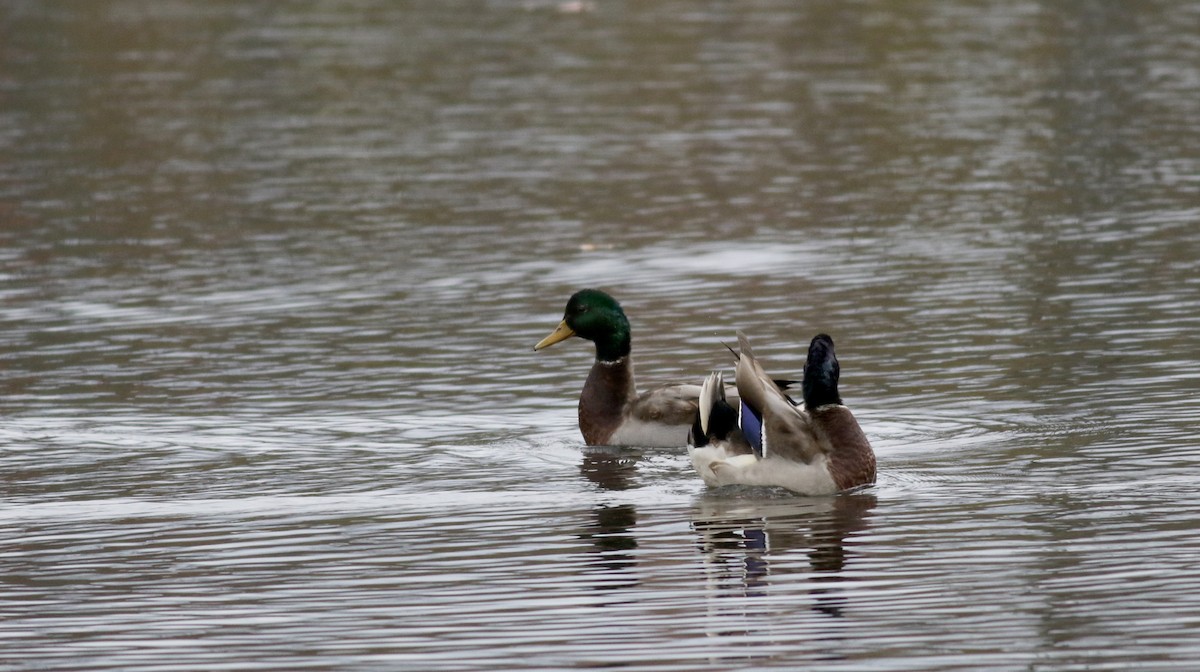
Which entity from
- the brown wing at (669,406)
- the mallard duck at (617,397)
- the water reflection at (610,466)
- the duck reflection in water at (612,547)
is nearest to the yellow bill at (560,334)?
the mallard duck at (617,397)

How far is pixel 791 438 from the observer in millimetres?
12188

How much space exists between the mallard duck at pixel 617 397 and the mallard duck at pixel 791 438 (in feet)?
4.32

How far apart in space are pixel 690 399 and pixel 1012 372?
2.58m

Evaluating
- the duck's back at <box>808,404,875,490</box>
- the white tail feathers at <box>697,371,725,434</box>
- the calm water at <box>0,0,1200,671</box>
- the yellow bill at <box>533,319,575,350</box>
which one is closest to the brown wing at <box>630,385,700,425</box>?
the calm water at <box>0,0,1200,671</box>

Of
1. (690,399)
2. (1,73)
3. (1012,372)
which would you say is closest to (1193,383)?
(1012,372)

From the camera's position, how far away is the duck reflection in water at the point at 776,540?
1012cm

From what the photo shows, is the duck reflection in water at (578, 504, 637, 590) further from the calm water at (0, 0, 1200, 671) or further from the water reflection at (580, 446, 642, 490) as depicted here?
the water reflection at (580, 446, 642, 490)

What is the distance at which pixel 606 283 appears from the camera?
1967 centimetres

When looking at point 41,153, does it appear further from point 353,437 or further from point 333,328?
point 353,437

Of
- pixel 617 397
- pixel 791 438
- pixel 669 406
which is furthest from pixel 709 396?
pixel 617 397

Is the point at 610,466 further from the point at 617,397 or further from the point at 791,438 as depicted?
the point at 791,438

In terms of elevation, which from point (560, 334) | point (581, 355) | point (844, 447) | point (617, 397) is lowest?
point (581, 355)

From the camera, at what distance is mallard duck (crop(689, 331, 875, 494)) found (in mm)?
12125

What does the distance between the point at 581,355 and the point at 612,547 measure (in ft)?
21.0
